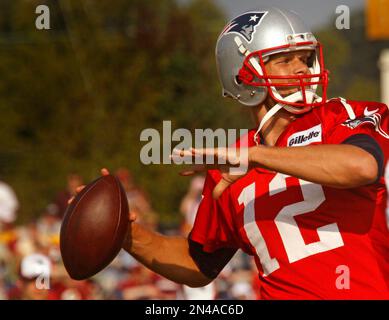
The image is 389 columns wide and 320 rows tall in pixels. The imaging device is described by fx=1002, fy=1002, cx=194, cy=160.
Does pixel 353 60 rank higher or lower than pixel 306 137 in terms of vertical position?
higher

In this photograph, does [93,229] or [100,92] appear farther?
[100,92]

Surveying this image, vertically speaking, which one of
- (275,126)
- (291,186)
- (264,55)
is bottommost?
(291,186)

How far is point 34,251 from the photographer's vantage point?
1007 cm

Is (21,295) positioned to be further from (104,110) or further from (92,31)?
(92,31)

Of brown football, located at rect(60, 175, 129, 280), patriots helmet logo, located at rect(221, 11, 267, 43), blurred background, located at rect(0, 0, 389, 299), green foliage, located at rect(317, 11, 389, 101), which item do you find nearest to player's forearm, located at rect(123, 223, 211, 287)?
brown football, located at rect(60, 175, 129, 280)

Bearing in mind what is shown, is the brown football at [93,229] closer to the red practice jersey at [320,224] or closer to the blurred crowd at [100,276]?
the red practice jersey at [320,224]

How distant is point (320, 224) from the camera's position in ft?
13.1

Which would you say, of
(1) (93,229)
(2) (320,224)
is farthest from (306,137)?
(1) (93,229)

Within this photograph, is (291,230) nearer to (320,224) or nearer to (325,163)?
(320,224)

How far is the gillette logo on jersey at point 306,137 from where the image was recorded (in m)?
4.05

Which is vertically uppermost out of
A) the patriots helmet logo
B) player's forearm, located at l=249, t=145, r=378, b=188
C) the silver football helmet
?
the patriots helmet logo

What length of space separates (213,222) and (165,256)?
308 mm

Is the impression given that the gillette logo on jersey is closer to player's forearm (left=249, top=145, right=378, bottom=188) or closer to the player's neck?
the player's neck

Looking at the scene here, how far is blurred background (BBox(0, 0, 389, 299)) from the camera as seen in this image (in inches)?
505
